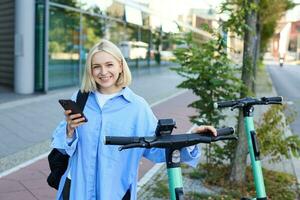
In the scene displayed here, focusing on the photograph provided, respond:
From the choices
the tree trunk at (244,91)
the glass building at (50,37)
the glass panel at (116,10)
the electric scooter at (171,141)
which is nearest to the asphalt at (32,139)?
the glass building at (50,37)

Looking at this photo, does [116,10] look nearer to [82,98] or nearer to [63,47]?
[63,47]

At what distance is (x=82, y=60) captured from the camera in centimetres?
1678

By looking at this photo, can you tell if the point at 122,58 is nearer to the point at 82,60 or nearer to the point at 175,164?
the point at 175,164

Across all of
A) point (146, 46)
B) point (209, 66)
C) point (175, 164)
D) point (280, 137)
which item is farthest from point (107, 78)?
point (146, 46)

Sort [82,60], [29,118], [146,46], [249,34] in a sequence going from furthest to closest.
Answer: [146,46]
[82,60]
[29,118]
[249,34]

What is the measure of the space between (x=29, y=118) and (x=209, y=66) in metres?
5.44

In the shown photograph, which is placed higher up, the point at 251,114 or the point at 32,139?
the point at 251,114

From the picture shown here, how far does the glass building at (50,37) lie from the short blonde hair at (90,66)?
9869 millimetres

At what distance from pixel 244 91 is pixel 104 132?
3248mm

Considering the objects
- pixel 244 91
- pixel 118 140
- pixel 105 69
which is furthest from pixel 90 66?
pixel 244 91

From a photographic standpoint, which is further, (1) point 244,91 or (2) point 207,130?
(1) point 244,91

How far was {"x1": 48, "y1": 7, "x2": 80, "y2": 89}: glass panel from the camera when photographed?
14445 mm

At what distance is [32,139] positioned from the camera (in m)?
7.87

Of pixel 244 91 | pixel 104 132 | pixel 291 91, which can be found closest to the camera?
pixel 104 132
